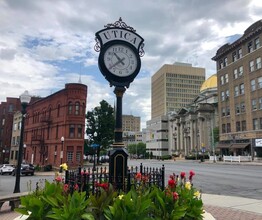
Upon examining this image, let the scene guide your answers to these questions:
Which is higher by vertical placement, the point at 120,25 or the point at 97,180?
the point at 120,25

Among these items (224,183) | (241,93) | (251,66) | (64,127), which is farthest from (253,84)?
(224,183)

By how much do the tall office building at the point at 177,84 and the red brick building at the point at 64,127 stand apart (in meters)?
124

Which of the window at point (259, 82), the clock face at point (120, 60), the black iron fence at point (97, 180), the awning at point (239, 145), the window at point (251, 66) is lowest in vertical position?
the black iron fence at point (97, 180)

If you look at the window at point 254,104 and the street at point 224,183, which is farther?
the window at point 254,104

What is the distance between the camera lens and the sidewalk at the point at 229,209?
325 inches

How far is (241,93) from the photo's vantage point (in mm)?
54844

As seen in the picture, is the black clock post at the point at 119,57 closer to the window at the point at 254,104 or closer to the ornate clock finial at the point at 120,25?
the ornate clock finial at the point at 120,25

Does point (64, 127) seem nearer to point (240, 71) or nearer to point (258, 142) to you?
point (258, 142)

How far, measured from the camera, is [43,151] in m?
51.2

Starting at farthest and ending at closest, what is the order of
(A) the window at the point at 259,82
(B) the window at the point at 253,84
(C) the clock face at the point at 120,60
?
(B) the window at the point at 253,84 < (A) the window at the point at 259,82 < (C) the clock face at the point at 120,60

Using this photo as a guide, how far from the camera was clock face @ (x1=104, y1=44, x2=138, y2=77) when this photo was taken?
27.7ft

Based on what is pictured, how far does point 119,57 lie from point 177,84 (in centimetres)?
16821

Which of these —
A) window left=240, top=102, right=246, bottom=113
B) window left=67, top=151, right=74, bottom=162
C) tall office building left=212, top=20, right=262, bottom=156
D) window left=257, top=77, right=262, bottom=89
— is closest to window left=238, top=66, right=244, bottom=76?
tall office building left=212, top=20, right=262, bottom=156

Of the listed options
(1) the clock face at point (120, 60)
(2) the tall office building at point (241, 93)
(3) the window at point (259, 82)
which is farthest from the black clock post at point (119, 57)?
(3) the window at point (259, 82)
